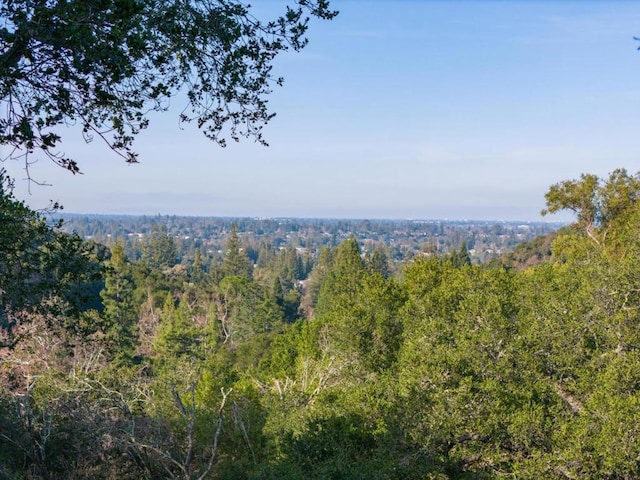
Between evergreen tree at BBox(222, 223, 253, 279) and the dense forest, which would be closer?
the dense forest

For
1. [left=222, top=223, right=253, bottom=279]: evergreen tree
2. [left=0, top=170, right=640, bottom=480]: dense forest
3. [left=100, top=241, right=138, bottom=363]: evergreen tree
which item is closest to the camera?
[left=0, top=170, right=640, bottom=480]: dense forest

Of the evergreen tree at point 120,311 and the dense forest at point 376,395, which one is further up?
the dense forest at point 376,395

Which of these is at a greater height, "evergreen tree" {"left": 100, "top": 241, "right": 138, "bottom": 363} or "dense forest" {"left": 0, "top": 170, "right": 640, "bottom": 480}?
"dense forest" {"left": 0, "top": 170, "right": 640, "bottom": 480}

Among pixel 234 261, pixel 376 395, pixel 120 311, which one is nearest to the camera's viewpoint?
pixel 376 395

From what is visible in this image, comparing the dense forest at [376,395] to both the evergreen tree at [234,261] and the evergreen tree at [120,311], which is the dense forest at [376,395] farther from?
the evergreen tree at [234,261]

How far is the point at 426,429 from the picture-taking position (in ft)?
33.9

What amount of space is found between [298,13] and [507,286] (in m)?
15.2

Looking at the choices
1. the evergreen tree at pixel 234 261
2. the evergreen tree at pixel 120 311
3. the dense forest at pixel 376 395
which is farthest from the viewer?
the evergreen tree at pixel 234 261

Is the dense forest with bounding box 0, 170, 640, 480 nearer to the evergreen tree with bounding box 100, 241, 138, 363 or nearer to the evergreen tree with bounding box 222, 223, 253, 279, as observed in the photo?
the evergreen tree with bounding box 100, 241, 138, 363

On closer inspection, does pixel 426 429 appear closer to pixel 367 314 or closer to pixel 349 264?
pixel 367 314

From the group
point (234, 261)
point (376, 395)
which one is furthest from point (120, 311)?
point (376, 395)

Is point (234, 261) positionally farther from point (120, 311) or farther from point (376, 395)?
point (376, 395)

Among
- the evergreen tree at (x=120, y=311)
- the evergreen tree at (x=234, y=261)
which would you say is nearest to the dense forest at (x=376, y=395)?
the evergreen tree at (x=120, y=311)

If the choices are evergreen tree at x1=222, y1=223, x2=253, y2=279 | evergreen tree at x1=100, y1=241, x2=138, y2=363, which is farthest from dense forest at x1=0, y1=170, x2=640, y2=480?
evergreen tree at x1=222, y1=223, x2=253, y2=279
